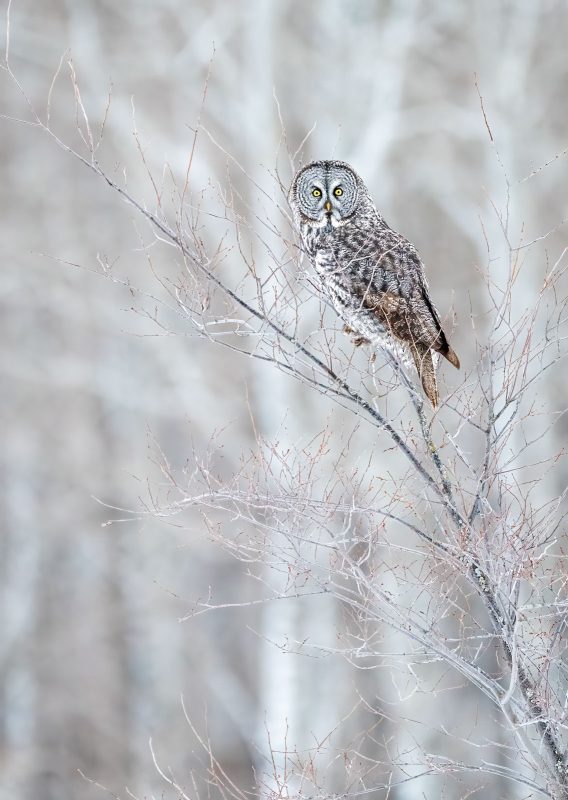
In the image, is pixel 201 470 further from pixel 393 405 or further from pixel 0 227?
pixel 0 227

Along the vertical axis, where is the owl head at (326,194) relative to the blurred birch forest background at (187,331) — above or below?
below

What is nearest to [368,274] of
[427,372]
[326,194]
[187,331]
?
[427,372]

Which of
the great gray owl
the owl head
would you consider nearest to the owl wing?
the great gray owl

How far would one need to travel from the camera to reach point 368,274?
16.8 feet

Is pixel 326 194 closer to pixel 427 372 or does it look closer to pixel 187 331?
pixel 427 372

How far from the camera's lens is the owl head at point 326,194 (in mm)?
5630

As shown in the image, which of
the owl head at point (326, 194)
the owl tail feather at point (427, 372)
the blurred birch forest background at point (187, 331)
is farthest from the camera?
the blurred birch forest background at point (187, 331)

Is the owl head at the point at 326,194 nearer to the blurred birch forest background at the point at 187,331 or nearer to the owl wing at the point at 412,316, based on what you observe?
the owl wing at the point at 412,316

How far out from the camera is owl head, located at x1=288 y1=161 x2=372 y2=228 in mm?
5630

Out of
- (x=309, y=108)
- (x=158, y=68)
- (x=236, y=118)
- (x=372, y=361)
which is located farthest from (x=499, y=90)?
(x=372, y=361)

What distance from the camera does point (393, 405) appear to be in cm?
1219

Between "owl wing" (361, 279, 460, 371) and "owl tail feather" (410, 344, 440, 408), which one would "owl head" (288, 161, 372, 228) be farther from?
"owl tail feather" (410, 344, 440, 408)

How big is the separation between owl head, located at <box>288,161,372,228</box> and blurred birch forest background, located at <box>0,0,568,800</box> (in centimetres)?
497

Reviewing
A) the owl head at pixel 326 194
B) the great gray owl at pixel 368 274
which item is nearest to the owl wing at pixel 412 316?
the great gray owl at pixel 368 274
